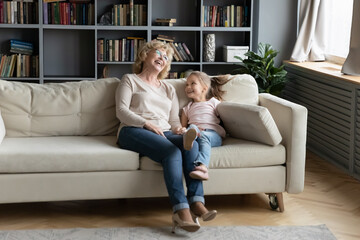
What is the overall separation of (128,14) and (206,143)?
9.37 feet

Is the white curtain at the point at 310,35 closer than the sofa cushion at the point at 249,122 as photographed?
No

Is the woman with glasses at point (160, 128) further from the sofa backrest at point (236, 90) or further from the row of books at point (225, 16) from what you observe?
the row of books at point (225, 16)

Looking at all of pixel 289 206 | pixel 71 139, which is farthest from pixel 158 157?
pixel 289 206

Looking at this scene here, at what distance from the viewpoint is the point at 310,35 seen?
5.58 meters

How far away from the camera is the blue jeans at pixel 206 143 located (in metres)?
3.26

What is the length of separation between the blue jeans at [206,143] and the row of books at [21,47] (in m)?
2.92

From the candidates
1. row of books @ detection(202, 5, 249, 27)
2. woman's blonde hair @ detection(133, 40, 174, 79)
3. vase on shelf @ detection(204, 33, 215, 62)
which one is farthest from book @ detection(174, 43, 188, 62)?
woman's blonde hair @ detection(133, 40, 174, 79)

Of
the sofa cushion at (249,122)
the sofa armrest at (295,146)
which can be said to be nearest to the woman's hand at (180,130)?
the sofa cushion at (249,122)

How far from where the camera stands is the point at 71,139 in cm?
360

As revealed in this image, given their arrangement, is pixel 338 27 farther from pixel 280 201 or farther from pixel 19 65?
pixel 19 65

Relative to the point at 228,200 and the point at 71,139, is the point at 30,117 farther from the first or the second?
the point at 228,200

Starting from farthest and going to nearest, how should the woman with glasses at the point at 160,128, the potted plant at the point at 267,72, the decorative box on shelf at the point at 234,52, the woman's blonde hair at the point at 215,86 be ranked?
the decorative box on shelf at the point at 234,52 < the potted plant at the point at 267,72 < the woman's blonde hair at the point at 215,86 < the woman with glasses at the point at 160,128

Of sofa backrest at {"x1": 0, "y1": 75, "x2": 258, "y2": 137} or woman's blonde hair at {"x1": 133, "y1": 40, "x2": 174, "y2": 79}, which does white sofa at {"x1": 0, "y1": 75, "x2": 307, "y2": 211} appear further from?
woman's blonde hair at {"x1": 133, "y1": 40, "x2": 174, "y2": 79}

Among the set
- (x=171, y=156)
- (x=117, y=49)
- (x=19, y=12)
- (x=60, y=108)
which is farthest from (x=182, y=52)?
(x=171, y=156)
